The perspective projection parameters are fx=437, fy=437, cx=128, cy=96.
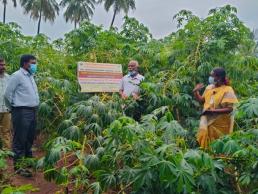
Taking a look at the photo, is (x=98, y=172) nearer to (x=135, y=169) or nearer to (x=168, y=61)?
(x=135, y=169)

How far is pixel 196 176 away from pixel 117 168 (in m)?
0.83

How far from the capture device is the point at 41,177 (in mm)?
5277

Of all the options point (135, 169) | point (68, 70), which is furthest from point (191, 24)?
→ point (135, 169)

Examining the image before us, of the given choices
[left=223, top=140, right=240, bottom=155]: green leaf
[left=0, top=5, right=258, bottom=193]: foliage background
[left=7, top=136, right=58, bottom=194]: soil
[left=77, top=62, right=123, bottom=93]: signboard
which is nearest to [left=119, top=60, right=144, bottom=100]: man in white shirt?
[left=77, top=62, right=123, bottom=93]: signboard

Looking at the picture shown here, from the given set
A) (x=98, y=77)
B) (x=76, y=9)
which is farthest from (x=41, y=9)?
(x=98, y=77)

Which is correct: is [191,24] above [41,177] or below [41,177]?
above

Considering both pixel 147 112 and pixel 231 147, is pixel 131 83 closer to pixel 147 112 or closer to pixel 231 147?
pixel 147 112

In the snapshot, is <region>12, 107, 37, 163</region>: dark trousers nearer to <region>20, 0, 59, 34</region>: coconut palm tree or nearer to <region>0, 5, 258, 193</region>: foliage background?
<region>0, 5, 258, 193</region>: foliage background

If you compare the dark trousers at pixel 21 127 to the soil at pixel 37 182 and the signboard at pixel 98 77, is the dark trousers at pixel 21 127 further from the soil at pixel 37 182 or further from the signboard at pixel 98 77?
the signboard at pixel 98 77

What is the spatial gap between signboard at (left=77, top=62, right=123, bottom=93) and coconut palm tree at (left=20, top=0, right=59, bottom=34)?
31.0 m

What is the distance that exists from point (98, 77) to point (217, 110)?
6.68ft

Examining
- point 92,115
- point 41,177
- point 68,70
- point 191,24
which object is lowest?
point 41,177

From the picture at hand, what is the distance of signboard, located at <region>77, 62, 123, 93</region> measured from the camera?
6262 mm

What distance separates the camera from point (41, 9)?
1457 inches
